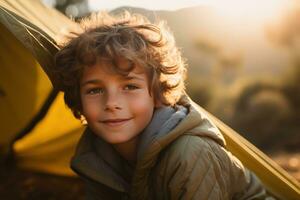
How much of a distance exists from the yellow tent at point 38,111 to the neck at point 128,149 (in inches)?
16.4

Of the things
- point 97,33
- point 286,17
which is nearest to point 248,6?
point 286,17

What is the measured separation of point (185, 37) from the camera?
12.1 metres

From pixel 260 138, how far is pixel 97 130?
269 inches

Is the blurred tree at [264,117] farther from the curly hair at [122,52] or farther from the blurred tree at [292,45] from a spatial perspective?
the curly hair at [122,52]

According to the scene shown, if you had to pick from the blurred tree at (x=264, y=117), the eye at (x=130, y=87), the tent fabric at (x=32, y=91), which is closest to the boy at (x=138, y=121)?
the eye at (x=130, y=87)

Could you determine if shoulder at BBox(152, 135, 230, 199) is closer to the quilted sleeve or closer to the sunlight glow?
the quilted sleeve

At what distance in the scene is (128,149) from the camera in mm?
2119

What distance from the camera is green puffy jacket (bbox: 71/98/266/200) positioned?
5.89 ft

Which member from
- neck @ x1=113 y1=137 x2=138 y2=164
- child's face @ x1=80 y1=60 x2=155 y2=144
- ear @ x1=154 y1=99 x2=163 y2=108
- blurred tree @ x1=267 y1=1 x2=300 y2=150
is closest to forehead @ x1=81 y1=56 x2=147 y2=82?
child's face @ x1=80 y1=60 x2=155 y2=144

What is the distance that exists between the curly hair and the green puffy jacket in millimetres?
123

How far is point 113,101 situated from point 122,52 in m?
0.17

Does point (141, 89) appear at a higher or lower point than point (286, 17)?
higher

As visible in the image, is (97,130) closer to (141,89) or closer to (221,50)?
(141,89)

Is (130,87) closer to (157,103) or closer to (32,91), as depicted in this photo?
(157,103)
